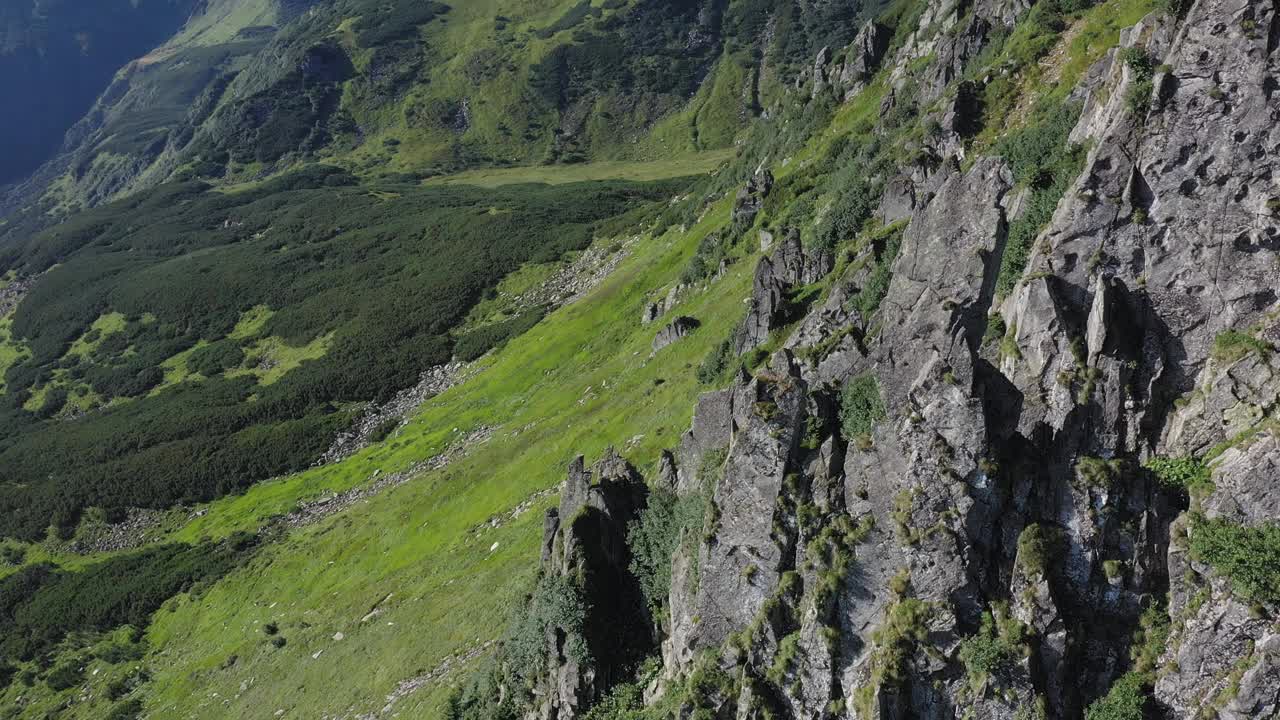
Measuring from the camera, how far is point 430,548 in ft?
236

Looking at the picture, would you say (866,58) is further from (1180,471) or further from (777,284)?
(1180,471)

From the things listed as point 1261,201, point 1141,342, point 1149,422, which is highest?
point 1261,201

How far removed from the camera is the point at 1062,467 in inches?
966

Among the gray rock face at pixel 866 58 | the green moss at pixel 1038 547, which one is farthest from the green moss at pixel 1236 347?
the gray rock face at pixel 866 58

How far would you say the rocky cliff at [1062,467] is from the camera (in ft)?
74.6

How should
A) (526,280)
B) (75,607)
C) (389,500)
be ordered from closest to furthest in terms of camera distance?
(389,500)
(75,607)
(526,280)

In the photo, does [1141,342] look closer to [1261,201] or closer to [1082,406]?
[1082,406]

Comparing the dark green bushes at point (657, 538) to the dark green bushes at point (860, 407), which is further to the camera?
the dark green bushes at point (657, 538)

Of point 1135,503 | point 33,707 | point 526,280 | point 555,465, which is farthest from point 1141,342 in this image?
point 526,280

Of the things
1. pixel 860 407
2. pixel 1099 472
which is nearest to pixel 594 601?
pixel 860 407

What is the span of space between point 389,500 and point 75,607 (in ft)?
155

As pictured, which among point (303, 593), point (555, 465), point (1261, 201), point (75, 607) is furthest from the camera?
point (75, 607)

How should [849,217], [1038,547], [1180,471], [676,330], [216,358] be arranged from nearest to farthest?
[1180,471]
[1038,547]
[849,217]
[676,330]
[216,358]

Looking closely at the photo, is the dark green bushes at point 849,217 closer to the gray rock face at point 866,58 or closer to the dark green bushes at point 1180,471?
the dark green bushes at point 1180,471
